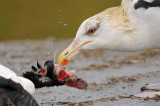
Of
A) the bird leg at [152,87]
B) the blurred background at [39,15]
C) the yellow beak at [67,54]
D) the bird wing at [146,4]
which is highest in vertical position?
the blurred background at [39,15]

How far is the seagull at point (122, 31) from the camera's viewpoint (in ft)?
20.0

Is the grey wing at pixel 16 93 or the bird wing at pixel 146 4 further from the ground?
the bird wing at pixel 146 4

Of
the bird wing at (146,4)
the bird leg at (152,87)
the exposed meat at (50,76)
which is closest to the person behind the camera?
the exposed meat at (50,76)

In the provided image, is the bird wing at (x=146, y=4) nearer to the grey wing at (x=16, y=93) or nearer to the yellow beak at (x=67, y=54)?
the yellow beak at (x=67, y=54)

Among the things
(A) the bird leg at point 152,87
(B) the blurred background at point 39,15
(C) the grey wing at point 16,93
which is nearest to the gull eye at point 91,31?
(A) the bird leg at point 152,87

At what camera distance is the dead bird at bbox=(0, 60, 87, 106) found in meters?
5.14

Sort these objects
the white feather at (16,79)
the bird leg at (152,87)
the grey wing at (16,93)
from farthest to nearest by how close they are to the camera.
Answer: the bird leg at (152,87), the white feather at (16,79), the grey wing at (16,93)

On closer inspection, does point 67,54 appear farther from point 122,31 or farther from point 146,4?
point 146,4

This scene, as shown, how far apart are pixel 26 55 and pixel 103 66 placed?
10.1ft

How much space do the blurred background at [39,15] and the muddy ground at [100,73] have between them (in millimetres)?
3263

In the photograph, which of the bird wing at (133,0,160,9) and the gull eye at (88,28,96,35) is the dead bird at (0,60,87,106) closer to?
the gull eye at (88,28,96,35)

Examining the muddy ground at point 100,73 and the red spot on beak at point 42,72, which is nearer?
the red spot on beak at point 42,72

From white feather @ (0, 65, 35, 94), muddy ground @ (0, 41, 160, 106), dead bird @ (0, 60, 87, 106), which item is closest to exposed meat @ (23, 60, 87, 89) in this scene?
dead bird @ (0, 60, 87, 106)

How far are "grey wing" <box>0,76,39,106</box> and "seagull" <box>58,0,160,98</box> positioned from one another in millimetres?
1261
